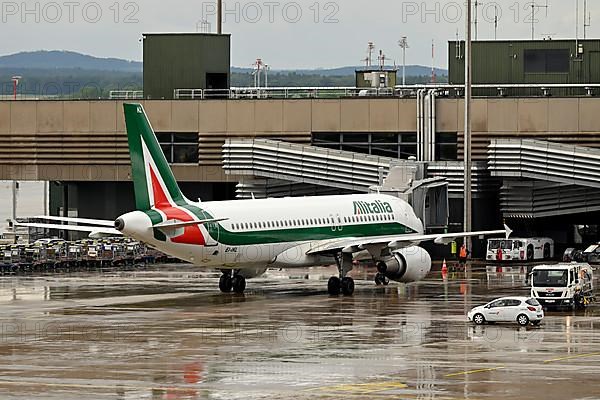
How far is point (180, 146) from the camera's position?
98.4 metres

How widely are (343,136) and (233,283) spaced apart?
3461cm

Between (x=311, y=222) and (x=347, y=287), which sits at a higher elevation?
(x=311, y=222)

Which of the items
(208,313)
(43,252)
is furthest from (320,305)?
(43,252)

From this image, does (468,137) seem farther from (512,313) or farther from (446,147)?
(512,313)

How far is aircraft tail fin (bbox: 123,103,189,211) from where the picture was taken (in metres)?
57.9

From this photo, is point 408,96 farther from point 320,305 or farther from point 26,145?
point 320,305

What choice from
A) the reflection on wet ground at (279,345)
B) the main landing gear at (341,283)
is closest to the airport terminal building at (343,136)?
the main landing gear at (341,283)

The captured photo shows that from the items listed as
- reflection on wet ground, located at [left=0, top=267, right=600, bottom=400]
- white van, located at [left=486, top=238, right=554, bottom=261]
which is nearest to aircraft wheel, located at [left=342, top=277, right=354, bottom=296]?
reflection on wet ground, located at [left=0, top=267, right=600, bottom=400]

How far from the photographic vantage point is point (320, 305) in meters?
57.7

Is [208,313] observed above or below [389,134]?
below

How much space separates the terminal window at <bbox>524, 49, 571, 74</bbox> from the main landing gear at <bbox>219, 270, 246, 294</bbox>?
43.8 meters

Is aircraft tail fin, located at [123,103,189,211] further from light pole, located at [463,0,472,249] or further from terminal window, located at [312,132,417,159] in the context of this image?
terminal window, located at [312,132,417,159]

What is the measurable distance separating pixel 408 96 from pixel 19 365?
60641 mm

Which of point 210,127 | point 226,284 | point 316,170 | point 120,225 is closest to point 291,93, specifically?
point 210,127
